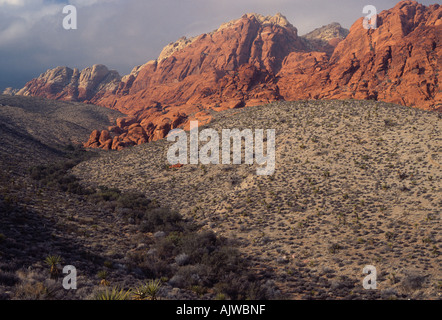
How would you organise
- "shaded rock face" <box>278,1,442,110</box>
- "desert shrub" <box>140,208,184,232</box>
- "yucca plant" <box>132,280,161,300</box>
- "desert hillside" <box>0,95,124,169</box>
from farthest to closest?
"shaded rock face" <box>278,1,442,110</box> → "desert hillside" <box>0,95,124,169</box> → "desert shrub" <box>140,208,184,232</box> → "yucca plant" <box>132,280,161,300</box>

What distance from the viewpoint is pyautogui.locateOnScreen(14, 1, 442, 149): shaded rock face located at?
267ft

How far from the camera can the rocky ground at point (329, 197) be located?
14672 mm

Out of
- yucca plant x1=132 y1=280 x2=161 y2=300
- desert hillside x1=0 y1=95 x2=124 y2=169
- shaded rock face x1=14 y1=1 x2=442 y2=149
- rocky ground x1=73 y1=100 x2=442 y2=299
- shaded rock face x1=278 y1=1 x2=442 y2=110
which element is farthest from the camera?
shaded rock face x1=14 y1=1 x2=442 y2=149

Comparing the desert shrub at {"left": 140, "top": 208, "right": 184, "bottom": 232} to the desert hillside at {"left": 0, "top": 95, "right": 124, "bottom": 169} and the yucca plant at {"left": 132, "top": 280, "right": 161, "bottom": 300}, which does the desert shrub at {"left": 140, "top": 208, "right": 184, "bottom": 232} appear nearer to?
the yucca plant at {"left": 132, "top": 280, "right": 161, "bottom": 300}

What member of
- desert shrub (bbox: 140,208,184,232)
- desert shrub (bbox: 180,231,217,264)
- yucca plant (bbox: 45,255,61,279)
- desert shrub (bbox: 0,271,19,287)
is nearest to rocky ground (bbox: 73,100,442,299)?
desert shrub (bbox: 140,208,184,232)

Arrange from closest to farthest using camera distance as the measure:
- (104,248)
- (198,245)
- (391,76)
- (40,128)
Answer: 1. (104,248)
2. (198,245)
3. (40,128)
4. (391,76)

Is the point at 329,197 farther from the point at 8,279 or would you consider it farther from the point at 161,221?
the point at 8,279

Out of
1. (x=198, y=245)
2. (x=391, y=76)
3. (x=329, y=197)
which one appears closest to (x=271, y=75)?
(x=391, y=76)

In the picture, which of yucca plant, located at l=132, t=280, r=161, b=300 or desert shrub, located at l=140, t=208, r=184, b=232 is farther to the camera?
desert shrub, located at l=140, t=208, r=184, b=232

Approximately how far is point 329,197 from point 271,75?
294 feet

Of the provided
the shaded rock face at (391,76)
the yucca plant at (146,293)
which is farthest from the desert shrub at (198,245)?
the shaded rock face at (391,76)

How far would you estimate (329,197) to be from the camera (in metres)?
23.9

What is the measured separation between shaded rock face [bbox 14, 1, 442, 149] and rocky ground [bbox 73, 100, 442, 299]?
93.9 ft

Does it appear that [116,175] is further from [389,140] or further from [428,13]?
[428,13]
